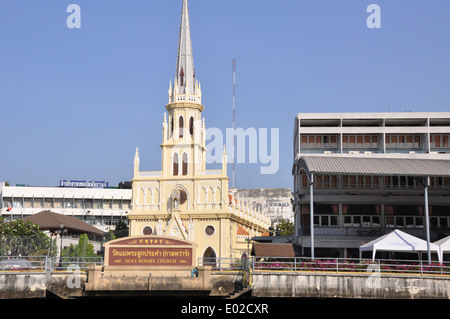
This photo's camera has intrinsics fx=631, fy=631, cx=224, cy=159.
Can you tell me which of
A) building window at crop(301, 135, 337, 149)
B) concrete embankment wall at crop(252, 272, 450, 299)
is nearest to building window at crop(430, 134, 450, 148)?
building window at crop(301, 135, 337, 149)

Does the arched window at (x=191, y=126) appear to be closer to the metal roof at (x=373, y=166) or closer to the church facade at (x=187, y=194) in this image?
the church facade at (x=187, y=194)

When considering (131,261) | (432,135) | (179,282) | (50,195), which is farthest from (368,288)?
(50,195)

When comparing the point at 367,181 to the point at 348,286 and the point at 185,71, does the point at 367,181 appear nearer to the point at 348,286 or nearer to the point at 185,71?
the point at 348,286

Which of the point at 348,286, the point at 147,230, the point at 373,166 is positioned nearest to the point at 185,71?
the point at 147,230

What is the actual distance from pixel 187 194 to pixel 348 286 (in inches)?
1653

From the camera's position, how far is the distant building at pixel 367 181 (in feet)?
184

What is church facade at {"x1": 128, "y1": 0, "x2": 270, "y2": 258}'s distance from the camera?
77688mm

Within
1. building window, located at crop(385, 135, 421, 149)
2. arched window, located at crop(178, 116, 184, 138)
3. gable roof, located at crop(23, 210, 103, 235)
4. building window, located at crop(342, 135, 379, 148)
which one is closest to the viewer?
building window, located at crop(385, 135, 421, 149)

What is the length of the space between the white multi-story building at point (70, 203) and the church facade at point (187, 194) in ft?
132

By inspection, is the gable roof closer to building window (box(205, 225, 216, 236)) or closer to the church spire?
building window (box(205, 225, 216, 236))

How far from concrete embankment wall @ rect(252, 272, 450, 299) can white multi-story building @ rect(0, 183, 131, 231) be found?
82138mm
